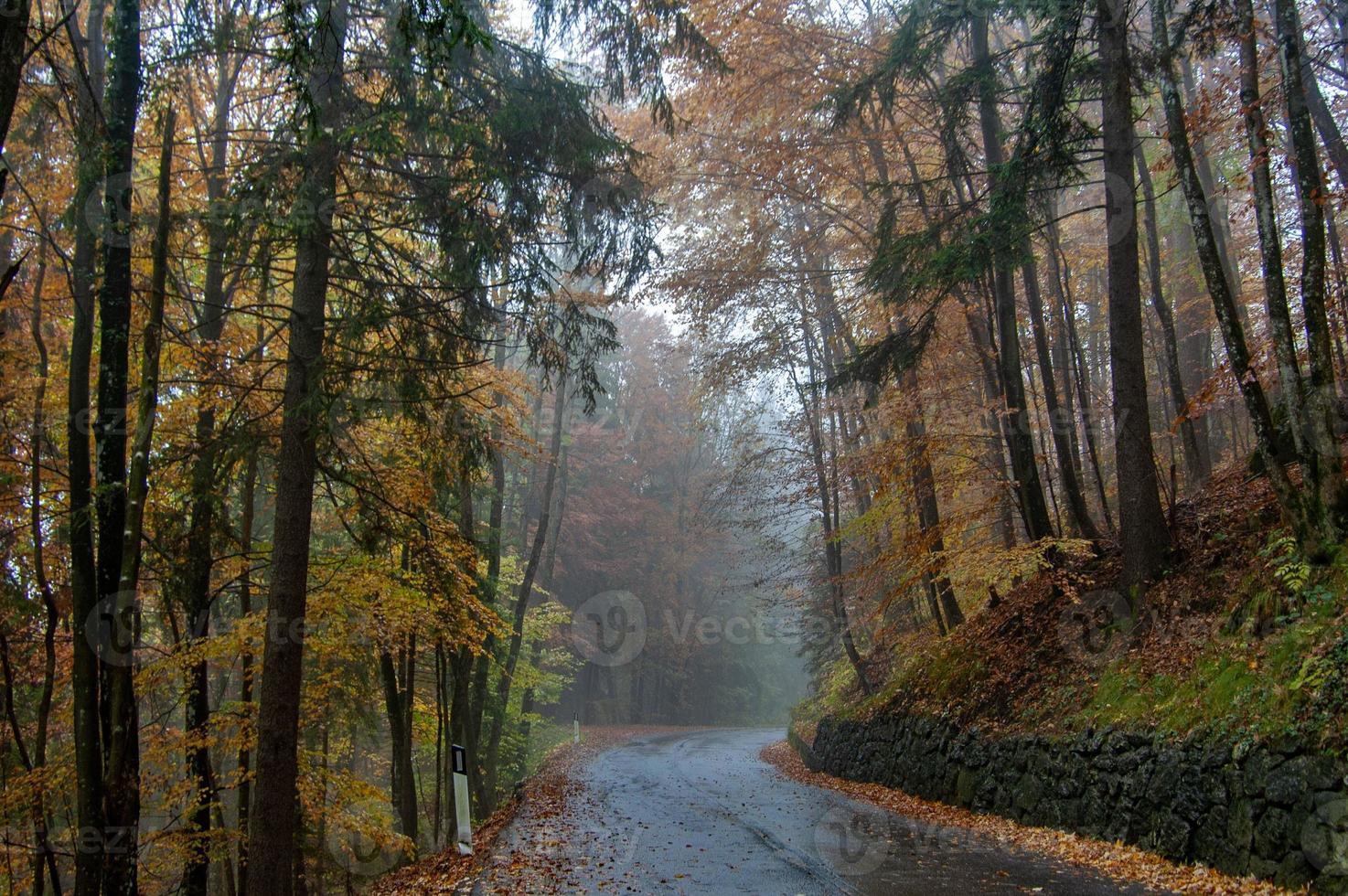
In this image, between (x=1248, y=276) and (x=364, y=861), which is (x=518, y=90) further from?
(x=1248, y=276)

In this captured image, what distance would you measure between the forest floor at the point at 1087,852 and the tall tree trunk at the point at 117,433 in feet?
25.1

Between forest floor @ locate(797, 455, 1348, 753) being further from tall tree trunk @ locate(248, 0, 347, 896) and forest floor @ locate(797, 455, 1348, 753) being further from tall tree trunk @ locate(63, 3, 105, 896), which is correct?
tall tree trunk @ locate(63, 3, 105, 896)

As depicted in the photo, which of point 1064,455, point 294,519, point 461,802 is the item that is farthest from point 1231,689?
Result: point 294,519

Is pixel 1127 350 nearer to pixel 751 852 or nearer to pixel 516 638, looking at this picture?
pixel 751 852

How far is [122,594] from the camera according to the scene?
6961 millimetres

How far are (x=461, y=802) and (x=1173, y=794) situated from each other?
21.9 feet

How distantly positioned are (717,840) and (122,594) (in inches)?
236

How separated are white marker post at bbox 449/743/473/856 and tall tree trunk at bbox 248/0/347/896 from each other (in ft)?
5.26

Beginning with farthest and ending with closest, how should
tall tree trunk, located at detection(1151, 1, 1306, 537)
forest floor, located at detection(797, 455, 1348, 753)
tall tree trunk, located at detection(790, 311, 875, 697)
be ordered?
1. tall tree trunk, located at detection(790, 311, 875, 697)
2. tall tree trunk, located at detection(1151, 1, 1306, 537)
3. forest floor, located at detection(797, 455, 1348, 753)

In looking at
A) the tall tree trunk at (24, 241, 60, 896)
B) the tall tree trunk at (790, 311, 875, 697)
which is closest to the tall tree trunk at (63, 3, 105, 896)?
the tall tree trunk at (24, 241, 60, 896)

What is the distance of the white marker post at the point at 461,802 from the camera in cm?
857

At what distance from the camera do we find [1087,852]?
280 inches

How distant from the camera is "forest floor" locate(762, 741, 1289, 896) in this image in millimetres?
5777

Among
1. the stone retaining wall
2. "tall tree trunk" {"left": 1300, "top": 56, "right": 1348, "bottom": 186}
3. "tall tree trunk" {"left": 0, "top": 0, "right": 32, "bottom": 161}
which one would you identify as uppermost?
"tall tree trunk" {"left": 1300, "top": 56, "right": 1348, "bottom": 186}
